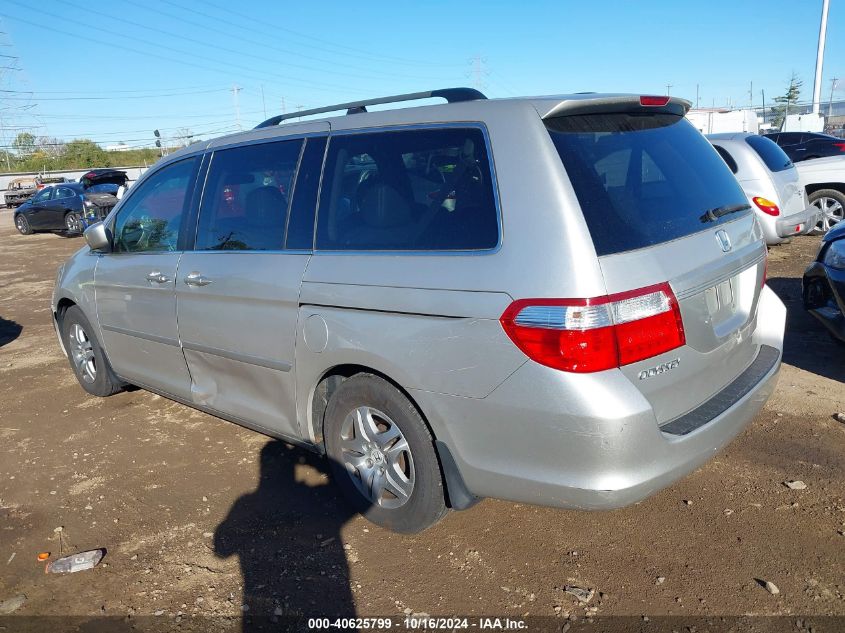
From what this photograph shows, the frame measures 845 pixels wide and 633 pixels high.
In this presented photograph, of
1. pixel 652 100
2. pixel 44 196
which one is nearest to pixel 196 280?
pixel 652 100

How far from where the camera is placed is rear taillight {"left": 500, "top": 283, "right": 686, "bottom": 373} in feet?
7.39

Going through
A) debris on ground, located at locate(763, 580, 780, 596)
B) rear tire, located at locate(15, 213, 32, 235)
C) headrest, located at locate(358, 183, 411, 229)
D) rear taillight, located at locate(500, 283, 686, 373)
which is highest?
headrest, located at locate(358, 183, 411, 229)

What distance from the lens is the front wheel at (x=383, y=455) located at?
9.19 ft

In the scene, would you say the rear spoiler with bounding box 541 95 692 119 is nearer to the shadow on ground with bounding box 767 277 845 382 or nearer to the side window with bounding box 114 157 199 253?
the side window with bounding box 114 157 199 253

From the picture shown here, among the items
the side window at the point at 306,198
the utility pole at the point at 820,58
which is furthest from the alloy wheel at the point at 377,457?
the utility pole at the point at 820,58

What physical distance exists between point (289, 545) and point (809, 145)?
46.9 feet

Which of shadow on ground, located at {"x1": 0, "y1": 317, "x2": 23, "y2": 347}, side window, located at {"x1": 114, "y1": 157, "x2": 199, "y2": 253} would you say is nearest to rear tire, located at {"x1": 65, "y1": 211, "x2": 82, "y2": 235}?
shadow on ground, located at {"x1": 0, "y1": 317, "x2": 23, "y2": 347}

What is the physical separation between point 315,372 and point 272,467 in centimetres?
108

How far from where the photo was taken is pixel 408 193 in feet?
9.46

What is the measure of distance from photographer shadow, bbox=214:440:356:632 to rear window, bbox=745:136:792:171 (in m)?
7.54

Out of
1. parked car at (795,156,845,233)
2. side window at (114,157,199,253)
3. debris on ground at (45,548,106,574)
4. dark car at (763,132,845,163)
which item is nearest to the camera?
debris on ground at (45,548,106,574)

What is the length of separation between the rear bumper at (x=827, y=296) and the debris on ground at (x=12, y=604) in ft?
16.7

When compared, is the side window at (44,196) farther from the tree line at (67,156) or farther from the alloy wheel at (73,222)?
the tree line at (67,156)

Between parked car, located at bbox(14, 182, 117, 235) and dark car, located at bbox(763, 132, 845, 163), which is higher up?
dark car, located at bbox(763, 132, 845, 163)
